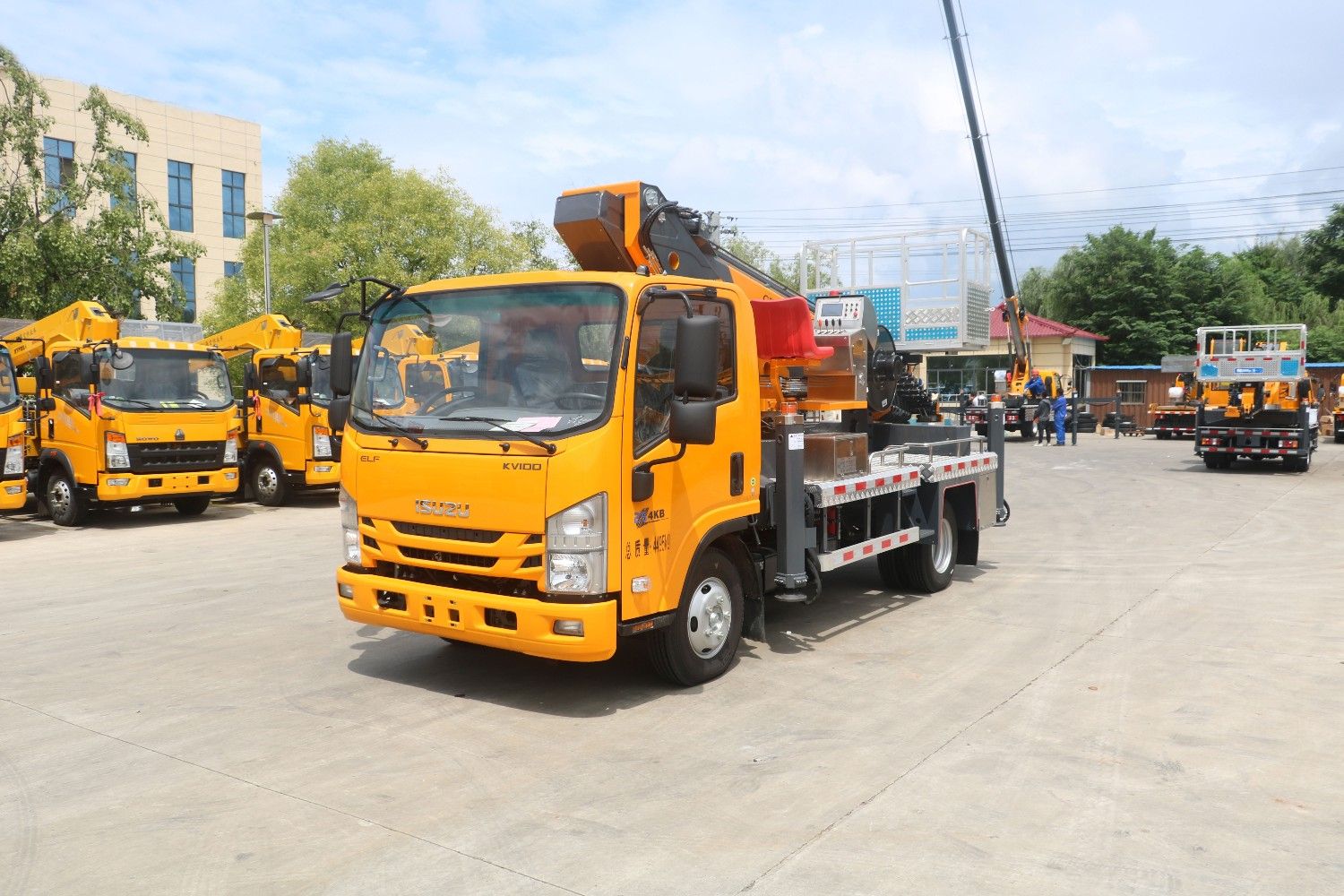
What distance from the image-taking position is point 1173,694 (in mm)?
6027

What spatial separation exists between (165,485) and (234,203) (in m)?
33.9

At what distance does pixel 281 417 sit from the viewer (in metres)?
16.4

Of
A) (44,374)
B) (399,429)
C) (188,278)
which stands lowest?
(399,429)

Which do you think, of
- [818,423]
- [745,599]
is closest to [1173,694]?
[745,599]

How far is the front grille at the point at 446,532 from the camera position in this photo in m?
5.41

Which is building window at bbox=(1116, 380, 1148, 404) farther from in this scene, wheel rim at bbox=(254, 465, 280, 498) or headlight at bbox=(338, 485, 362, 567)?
headlight at bbox=(338, 485, 362, 567)

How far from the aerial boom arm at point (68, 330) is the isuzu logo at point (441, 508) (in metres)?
10.8

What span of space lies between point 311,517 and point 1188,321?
4280 centimetres

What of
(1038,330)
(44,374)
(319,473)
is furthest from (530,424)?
(1038,330)

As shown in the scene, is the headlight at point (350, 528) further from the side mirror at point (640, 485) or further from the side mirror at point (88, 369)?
the side mirror at point (88, 369)

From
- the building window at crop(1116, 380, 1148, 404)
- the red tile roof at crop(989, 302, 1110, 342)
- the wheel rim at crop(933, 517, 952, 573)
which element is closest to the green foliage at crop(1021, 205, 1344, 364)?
the red tile roof at crop(989, 302, 1110, 342)

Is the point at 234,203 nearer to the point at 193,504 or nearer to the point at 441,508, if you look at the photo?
the point at 193,504

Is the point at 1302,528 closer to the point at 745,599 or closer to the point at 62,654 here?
the point at 745,599

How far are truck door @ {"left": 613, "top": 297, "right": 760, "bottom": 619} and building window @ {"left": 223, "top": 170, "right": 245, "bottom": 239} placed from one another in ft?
140
